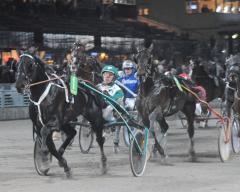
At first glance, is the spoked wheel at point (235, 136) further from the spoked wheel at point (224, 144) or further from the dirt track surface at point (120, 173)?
the spoked wheel at point (224, 144)

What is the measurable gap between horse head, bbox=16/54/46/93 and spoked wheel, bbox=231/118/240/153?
496 centimetres

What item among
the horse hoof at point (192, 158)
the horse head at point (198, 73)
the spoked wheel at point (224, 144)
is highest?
the horse head at point (198, 73)

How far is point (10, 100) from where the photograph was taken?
2311 cm

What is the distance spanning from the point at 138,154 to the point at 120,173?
27.2 inches

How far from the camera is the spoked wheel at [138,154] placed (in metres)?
10.3

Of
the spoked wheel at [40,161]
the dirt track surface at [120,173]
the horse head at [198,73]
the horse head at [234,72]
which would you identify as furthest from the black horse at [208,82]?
the spoked wheel at [40,161]

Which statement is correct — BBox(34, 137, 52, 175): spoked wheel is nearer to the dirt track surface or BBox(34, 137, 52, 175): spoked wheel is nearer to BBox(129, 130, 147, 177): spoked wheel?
the dirt track surface

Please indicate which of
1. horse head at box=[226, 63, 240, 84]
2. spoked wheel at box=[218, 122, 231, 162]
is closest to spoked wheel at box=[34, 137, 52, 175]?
spoked wheel at box=[218, 122, 231, 162]

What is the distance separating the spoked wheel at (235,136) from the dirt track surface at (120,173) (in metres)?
0.41

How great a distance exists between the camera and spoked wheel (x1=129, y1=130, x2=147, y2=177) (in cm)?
1029

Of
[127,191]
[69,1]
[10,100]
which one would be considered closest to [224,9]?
[69,1]

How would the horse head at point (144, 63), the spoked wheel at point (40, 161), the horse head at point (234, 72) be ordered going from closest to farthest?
the spoked wheel at point (40, 161)
the horse head at point (144, 63)
the horse head at point (234, 72)

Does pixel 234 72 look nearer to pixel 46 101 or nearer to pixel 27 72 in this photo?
pixel 46 101

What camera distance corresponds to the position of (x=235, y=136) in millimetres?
13672
